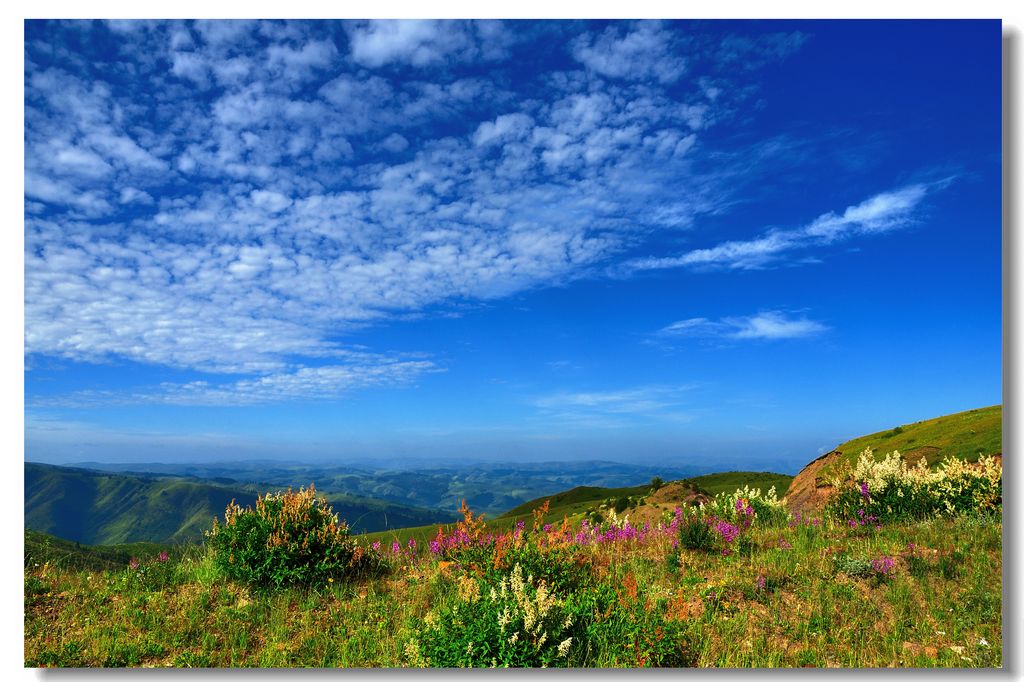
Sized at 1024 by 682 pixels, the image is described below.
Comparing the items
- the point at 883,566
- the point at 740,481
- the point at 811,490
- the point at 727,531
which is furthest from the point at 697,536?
the point at 740,481

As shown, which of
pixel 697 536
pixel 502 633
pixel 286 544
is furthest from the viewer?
pixel 697 536

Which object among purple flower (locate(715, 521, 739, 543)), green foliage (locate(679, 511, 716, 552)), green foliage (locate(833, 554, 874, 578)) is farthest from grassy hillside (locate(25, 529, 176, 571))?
green foliage (locate(833, 554, 874, 578))

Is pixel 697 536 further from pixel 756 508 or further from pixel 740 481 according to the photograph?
pixel 740 481

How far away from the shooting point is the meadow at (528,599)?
235 inches

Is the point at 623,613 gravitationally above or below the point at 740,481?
above

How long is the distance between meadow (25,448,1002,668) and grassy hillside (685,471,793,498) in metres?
4.35

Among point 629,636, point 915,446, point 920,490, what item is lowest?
point 629,636

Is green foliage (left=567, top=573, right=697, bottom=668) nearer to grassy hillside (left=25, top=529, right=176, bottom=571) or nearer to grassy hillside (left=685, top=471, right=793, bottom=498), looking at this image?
grassy hillside (left=25, top=529, right=176, bottom=571)

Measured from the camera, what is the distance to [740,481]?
14.9m

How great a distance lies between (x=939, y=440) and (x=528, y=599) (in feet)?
32.8

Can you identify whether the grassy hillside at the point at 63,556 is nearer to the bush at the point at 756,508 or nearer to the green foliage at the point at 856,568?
the bush at the point at 756,508

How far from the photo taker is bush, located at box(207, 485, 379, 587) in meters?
7.55

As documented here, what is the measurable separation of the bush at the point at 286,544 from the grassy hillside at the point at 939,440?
9.27m
